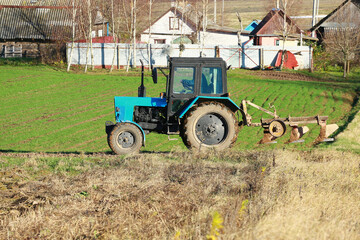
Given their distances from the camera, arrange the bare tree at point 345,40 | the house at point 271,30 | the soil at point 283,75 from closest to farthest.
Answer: the soil at point 283,75, the bare tree at point 345,40, the house at point 271,30

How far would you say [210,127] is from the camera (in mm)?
11008

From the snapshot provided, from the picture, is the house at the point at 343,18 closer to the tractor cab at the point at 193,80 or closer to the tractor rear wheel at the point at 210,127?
the tractor cab at the point at 193,80

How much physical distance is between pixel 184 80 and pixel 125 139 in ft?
6.71

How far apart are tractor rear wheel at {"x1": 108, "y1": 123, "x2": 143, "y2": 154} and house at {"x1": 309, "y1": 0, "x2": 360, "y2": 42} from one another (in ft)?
95.4

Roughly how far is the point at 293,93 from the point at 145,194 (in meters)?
20.8

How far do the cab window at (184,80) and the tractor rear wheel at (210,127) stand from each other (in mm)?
547

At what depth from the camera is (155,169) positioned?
8.62 meters

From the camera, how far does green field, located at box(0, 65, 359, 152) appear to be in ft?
54.9

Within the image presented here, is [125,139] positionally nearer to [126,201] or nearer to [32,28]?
[126,201]

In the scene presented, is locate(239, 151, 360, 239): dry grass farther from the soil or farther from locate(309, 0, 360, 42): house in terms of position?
locate(309, 0, 360, 42): house

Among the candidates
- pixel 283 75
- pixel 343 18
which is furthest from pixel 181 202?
pixel 343 18

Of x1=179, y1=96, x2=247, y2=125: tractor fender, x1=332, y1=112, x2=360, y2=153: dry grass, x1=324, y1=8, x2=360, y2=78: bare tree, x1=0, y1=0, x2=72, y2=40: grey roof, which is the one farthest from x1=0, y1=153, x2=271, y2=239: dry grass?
x1=0, y1=0, x2=72, y2=40: grey roof

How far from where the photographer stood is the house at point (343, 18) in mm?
37638

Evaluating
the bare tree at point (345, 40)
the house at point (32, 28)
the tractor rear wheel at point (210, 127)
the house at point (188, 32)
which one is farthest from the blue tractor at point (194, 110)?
the house at point (188, 32)
